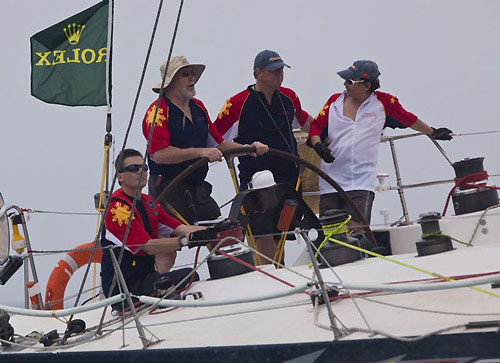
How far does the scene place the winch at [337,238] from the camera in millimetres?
4219

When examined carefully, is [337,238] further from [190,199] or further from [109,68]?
[109,68]

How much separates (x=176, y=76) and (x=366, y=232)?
1.53 metres

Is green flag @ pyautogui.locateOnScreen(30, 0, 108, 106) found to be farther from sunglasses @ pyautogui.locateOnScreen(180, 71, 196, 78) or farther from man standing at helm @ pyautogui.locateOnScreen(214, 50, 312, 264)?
man standing at helm @ pyautogui.locateOnScreen(214, 50, 312, 264)

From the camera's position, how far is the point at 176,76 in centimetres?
529

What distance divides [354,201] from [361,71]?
87cm

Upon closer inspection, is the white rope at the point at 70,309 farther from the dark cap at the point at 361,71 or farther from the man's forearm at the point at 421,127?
the man's forearm at the point at 421,127

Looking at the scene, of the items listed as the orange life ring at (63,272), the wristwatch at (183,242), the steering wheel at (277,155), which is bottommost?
the orange life ring at (63,272)

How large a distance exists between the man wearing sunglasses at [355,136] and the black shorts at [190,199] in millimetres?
765

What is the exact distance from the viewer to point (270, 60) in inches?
220

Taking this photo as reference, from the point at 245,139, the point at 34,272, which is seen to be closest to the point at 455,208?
the point at 245,139

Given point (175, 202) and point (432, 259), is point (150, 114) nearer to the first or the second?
point (175, 202)

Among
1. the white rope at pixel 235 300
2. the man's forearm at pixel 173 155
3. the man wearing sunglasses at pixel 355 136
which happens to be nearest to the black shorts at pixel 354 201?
the man wearing sunglasses at pixel 355 136

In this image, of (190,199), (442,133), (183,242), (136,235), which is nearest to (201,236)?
(183,242)

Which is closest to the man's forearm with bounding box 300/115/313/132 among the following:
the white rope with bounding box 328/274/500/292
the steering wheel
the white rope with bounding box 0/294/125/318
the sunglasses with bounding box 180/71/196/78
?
the steering wheel
